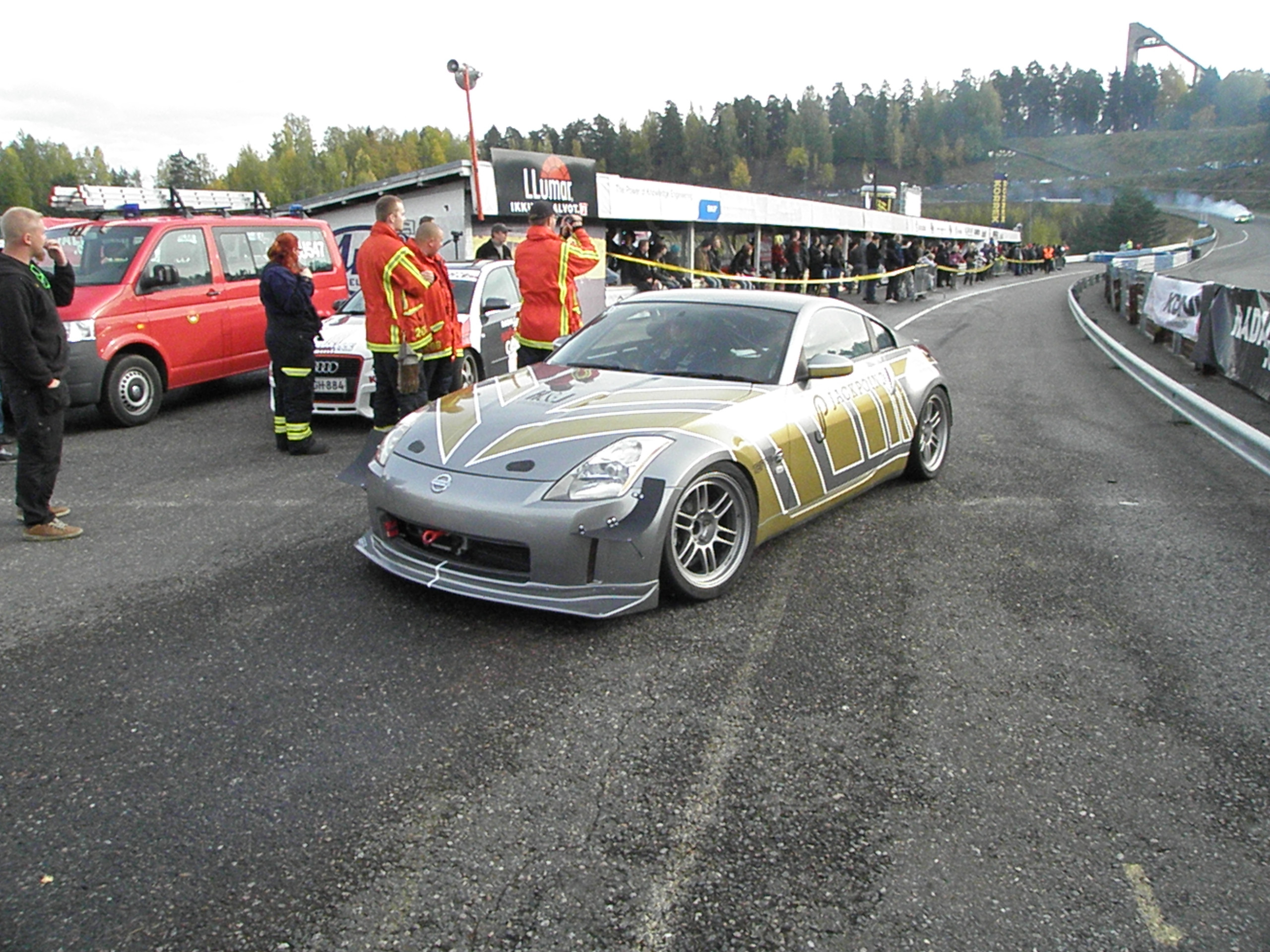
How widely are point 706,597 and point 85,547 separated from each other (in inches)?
137

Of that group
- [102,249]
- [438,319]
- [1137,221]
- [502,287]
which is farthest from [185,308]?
[1137,221]

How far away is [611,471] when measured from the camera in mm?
4004

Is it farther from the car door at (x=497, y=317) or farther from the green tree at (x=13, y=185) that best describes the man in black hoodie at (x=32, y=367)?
the green tree at (x=13, y=185)

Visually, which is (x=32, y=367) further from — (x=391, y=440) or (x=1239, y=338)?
(x=1239, y=338)

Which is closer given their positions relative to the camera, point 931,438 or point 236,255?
point 931,438

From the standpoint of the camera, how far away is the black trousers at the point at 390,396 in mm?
6680

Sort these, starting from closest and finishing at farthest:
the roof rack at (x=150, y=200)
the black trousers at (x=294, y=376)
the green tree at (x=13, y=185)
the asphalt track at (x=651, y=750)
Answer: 1. the asphalt track at (x=651, y=750)
2. the black trousers at (x=294, y=376)
3. the roof rack at (x=150, y=200)
4. the green tree at (x=13, y=185)

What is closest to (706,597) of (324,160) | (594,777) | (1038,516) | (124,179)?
(594,777)

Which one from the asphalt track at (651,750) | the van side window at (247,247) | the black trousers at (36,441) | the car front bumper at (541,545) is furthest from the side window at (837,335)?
the van side window at (247,247)

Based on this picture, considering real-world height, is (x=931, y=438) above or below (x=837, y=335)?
below

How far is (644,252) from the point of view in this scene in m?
21.5

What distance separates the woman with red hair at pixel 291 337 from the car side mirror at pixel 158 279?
234 centimetres

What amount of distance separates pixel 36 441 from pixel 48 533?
519 millimetres

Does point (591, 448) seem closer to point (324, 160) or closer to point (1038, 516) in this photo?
point (1038, 516)
